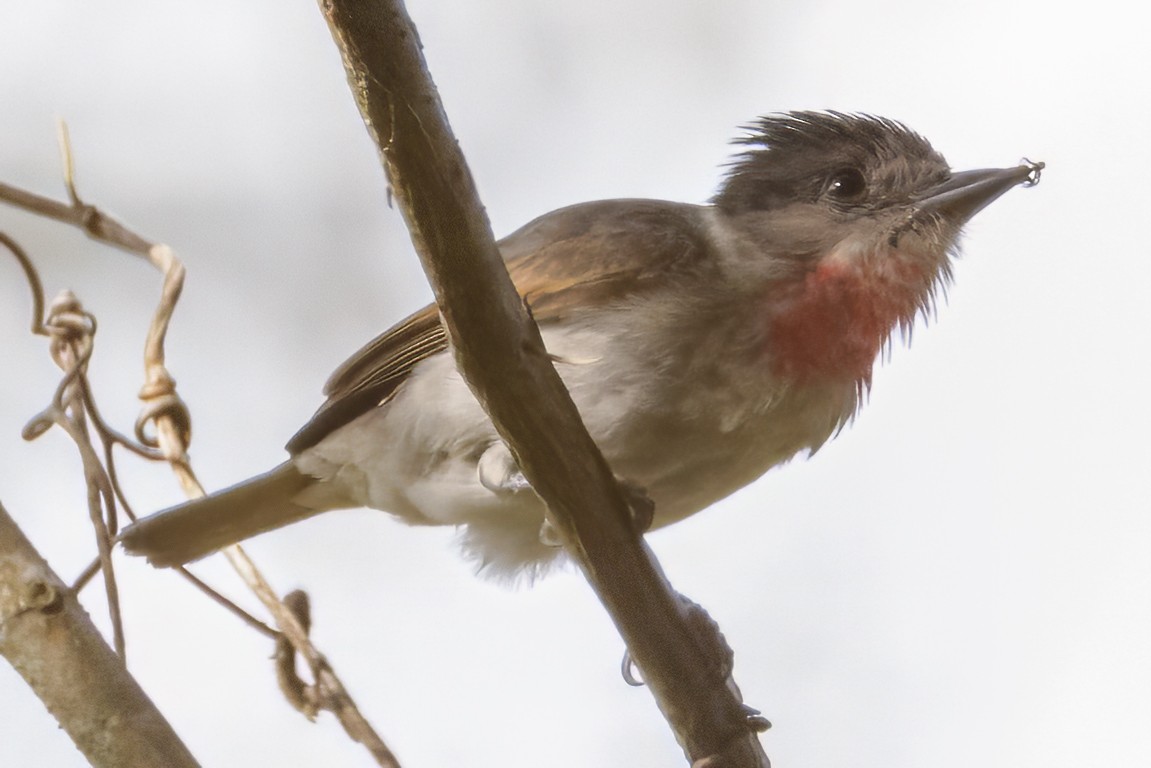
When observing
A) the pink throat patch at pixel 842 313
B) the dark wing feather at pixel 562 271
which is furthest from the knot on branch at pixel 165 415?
the pink throat patch at pixel 842 313

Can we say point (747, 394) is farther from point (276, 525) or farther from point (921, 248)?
point (276, 525)

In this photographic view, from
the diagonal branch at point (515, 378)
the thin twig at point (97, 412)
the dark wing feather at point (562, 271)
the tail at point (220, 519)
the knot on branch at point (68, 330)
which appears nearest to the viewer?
the diagonal branch at point (515, 378)

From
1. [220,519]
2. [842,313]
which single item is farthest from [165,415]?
[842,313]

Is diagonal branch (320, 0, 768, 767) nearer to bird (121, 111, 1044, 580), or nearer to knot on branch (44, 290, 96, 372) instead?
bird (121, 111, 1044, 580)

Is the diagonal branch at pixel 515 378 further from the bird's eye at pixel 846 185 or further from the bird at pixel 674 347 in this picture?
the bird's eye at pixel 846 185

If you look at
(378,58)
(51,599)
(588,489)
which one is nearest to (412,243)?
(378,58)

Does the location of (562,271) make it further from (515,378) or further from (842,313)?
(515,378)

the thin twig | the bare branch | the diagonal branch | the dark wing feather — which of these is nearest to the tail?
the dark wing feather
